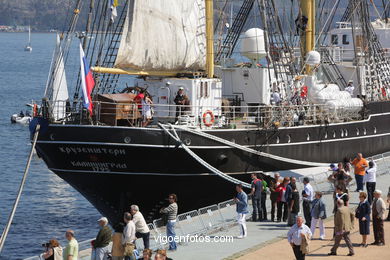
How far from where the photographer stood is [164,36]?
128 ft

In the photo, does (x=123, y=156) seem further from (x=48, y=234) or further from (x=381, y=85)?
(x=381, y=85)

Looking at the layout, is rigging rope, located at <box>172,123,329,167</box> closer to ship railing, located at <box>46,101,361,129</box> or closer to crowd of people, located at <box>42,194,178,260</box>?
ship railing, located at <box>46,101,361,129</box>

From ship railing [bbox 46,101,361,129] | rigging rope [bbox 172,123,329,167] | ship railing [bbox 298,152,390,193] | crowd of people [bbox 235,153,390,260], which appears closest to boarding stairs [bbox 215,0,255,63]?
ship railing [bbox 46,101,361,129]

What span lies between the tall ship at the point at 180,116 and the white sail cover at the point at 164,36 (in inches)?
Result: 1.5

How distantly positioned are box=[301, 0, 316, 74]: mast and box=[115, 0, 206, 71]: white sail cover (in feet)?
34.0

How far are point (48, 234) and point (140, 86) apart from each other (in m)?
7.15

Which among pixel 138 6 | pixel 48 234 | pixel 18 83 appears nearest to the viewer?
pixel 138 6

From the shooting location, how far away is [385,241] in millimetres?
28062

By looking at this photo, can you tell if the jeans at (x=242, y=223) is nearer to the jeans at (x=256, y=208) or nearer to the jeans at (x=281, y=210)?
the jeans at (x=256, y=208)

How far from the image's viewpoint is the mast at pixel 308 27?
4928 cm

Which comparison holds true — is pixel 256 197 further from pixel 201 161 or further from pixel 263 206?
pixel 201 161

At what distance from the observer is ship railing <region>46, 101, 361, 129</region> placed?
36094 mm

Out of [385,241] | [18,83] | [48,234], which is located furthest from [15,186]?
[18,83]

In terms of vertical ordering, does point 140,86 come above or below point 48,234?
above
